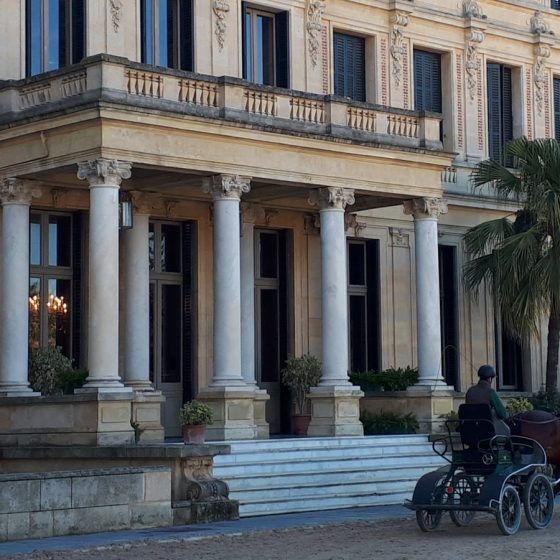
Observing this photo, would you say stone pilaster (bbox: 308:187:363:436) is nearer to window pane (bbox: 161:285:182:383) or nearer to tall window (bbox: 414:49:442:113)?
window pane (bbox: 161:285:182:383)

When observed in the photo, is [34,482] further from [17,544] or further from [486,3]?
[486,3]

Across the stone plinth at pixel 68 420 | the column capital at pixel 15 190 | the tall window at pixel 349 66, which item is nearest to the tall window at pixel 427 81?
the tall window at pixel 349 66

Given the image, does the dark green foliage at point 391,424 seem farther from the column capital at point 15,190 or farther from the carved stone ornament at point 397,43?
the carved stone ornament at point 397,43

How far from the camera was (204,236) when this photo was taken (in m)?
25.0

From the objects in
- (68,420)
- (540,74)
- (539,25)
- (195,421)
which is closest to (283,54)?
(540,74)

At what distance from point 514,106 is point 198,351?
34.7 feet

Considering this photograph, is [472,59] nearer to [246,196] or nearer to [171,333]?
[246,196]

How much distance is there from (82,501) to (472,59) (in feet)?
56.3

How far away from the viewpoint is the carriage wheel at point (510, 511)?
1508cm

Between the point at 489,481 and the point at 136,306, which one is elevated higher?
the point at 136,306

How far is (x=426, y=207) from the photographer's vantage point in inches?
958

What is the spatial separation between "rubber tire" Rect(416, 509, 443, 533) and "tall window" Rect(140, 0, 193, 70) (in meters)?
11.4

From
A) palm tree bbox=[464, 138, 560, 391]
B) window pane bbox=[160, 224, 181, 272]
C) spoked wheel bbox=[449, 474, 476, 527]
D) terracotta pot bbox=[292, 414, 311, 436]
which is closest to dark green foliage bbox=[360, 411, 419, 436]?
terracotta pot bbox=[292, 414, 311, 436]

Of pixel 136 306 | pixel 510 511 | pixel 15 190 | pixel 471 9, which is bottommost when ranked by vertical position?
pixel 510 511
